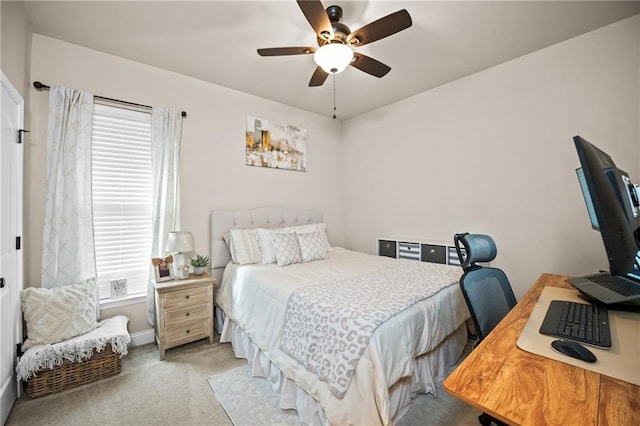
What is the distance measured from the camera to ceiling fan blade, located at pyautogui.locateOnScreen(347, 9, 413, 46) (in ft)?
5.15

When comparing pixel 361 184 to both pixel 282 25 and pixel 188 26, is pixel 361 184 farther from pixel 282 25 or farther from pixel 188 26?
pixel 188 26

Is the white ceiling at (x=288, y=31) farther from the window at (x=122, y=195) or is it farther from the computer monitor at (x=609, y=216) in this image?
the computer monitor at (x=609, y=216)

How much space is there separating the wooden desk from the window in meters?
2.88

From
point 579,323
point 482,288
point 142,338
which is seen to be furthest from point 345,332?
point 142,338

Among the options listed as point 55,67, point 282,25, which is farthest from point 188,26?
point 55,67

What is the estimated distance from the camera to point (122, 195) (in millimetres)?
2508

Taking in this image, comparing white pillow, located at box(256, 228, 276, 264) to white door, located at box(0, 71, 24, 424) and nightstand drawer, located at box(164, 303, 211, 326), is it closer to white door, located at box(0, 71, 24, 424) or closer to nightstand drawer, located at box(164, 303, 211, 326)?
nightstand drawer, located at box(164, 303, 211, 326)

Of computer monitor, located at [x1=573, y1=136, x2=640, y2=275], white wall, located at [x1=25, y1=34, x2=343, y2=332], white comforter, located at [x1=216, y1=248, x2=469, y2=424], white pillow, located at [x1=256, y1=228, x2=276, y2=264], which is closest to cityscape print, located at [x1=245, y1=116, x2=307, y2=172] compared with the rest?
white wall, located at [x1=25, y1=34, x2=343, y2=332]

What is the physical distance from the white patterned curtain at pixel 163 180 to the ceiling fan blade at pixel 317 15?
72.0 inches

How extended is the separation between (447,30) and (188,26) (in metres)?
2.11

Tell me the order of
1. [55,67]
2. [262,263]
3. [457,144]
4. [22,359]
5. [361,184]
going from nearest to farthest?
[22,359], [55,67], [262,263], [457,144], [361,184]

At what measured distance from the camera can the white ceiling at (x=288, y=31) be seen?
1.88 meters

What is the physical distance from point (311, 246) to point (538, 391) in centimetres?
237

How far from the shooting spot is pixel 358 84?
3051 mm
